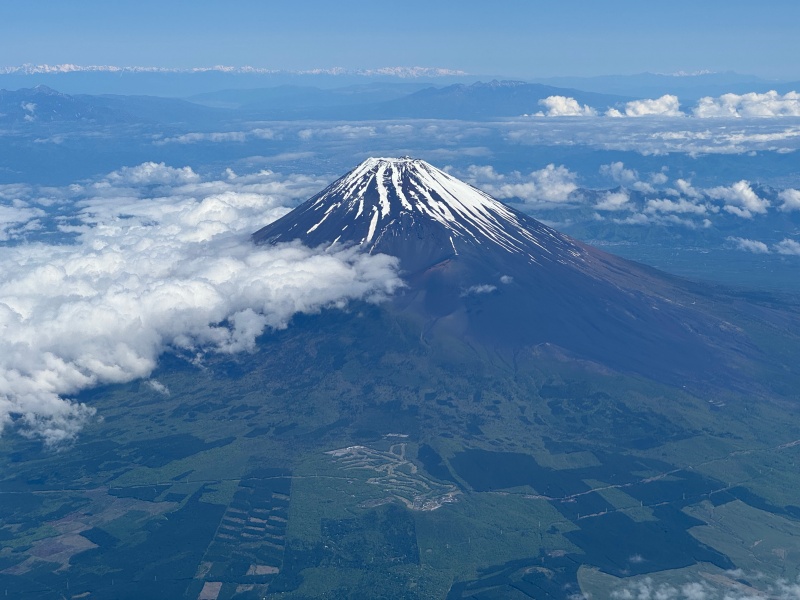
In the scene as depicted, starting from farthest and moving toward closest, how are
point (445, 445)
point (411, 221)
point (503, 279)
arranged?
point (411, 221) < point (503, 279) < point (445, 445)

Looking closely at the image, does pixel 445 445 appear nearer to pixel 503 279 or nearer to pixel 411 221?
pixel 503 279

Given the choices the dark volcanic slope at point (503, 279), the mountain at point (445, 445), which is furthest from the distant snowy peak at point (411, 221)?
the mountain at point (445, 445)

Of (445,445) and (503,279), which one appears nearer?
(445,445)

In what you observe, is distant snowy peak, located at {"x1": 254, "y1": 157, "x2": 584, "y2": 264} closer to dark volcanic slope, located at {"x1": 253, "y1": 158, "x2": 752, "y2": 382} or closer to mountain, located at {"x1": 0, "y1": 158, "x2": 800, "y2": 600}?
dark volcanic slope, located at {"x1": 253, "y1": 158, "x2": 752, "y2": 382}

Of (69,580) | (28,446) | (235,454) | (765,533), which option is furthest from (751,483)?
(28,446)

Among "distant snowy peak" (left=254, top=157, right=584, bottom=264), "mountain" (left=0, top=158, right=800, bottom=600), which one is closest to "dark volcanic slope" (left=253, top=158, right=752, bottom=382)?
"distant snowy peak" (left=254, top=157, right=584, bottom=264)

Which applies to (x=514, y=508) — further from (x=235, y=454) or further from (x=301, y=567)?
(x=235, y=454)

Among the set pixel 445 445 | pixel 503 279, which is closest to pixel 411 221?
pixel 503 279
